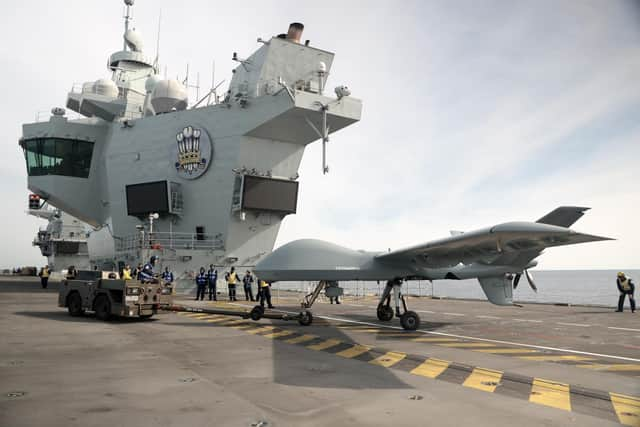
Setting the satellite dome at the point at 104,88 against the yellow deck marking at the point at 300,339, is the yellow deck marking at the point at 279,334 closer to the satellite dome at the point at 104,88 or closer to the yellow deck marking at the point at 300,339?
the yellow deck marking at the point at 300,339

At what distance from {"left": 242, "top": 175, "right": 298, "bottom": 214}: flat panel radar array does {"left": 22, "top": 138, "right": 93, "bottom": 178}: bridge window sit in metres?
22.8

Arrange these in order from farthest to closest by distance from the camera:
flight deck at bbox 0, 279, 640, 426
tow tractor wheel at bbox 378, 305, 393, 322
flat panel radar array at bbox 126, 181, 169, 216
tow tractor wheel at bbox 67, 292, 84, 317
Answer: flat panel radar array at bbox 126, 181, 169, 216 < tow tractor wheel at bbox 67, 292, 84, 317 < tow tractor wheel at bbox 378, 305, 393, 322 < flight deck at bbox 0, 279, 640, 426

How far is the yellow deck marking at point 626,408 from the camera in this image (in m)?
6.14

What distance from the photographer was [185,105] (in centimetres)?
4184

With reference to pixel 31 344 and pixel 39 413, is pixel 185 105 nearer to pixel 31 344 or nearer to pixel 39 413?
pixel 31 344

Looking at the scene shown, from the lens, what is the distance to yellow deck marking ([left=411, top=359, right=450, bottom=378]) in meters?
8.93

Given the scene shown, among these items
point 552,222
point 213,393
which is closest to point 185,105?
point 552,222

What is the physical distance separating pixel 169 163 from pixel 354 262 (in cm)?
2802

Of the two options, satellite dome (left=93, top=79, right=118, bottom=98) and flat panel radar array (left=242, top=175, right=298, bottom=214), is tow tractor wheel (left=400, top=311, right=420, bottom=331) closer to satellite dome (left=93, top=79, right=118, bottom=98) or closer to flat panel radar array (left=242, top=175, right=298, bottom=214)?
flat panel radar array (left=242, top=175, right=298, bottom=214)

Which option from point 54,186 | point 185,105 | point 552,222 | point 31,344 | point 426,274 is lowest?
point 31,344

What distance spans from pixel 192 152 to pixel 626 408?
35864mm

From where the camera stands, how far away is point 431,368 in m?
9.41

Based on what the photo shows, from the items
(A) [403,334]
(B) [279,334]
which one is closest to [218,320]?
(B) [279,334]

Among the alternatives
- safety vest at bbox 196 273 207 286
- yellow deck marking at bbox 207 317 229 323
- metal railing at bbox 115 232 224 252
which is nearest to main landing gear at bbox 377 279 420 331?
yellow deck marking at bbox 207 317 229 323
